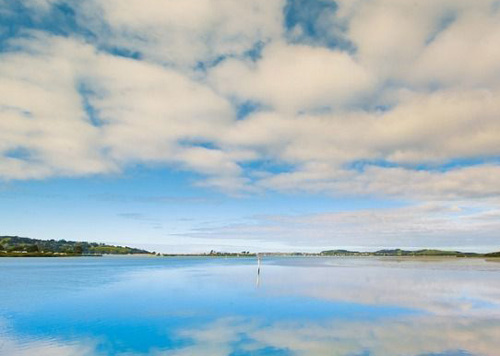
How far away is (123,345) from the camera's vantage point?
23.4 metres

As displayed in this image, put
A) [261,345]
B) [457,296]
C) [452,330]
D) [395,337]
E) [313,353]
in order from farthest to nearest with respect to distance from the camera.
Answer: [457,296], [452,330], [395,337], [261,345], [313,353]

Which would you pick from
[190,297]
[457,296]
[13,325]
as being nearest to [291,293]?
[190,297]

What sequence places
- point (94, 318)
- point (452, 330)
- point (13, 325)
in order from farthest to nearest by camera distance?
point (94, 318), point (13, 325), point (452, 330)

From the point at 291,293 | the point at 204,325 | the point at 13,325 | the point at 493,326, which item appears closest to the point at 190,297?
the point at 291,293

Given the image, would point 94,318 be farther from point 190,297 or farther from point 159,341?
point 190,297

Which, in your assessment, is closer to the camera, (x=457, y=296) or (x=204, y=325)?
(x=204, y=325)

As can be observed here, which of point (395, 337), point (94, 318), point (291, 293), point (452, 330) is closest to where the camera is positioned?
point (395, 337)

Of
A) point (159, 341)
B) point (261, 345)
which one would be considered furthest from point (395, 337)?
point (159, 341)

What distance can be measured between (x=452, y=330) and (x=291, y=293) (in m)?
23.9

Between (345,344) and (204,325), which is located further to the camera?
(204,325)

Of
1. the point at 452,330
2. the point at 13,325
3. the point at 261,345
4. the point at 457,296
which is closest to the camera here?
the point at 261,345

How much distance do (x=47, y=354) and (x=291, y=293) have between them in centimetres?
3205

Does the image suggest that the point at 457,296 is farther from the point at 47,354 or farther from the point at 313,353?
the point at 47,354

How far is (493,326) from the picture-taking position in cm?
2711
